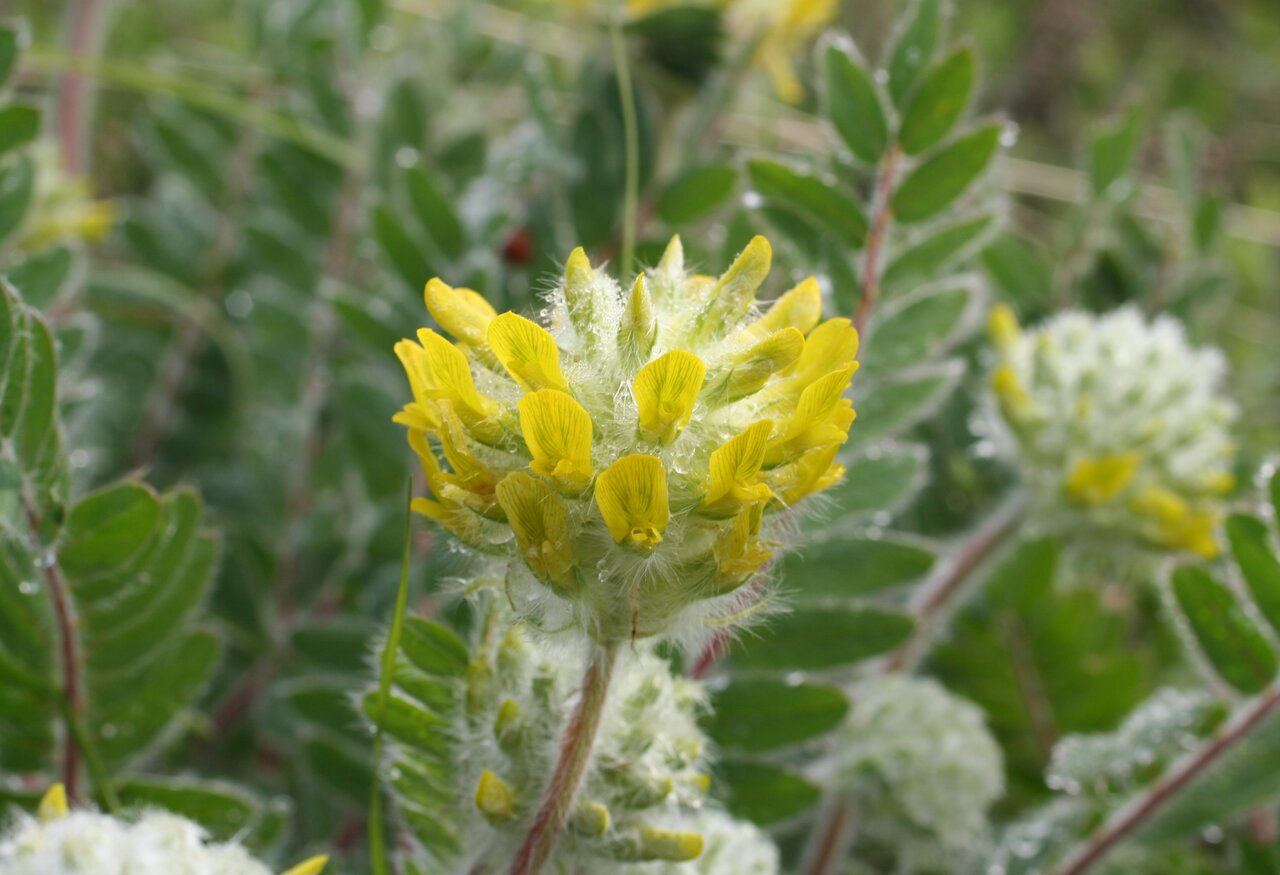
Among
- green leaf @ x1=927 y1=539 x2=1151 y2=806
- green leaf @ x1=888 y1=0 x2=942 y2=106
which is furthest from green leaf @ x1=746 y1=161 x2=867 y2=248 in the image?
green leaf @ x1=927 y1=539 x2=1151 y2=806

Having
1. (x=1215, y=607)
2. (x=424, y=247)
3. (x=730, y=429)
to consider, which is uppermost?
(x=424, y=247)

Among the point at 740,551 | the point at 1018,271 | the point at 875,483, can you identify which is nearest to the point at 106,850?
the point at 740,551

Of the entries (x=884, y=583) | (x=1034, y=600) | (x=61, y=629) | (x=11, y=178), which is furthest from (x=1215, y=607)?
(x=11, y=178)

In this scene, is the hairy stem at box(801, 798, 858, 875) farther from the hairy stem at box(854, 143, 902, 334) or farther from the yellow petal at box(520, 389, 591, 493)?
the yellow petal at box(520, 389, 591, 493)

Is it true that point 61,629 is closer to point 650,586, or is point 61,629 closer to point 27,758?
point 27,758

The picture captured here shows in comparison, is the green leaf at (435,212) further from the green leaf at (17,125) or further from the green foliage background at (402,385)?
the green leaf at (17,125)

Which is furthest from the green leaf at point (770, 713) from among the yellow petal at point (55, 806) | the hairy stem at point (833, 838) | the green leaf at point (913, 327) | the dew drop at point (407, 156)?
the dew drop at point (407, 156)
